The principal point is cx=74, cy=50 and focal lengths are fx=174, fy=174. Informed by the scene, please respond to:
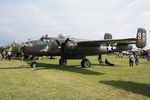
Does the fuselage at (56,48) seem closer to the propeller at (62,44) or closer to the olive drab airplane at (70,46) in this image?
the olive drab airplane at (70,46)

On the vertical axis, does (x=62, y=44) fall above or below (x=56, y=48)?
above

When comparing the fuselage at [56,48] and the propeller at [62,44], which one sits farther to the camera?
the propeller at [62,44]

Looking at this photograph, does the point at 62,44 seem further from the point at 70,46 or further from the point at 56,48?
the point at 70,46

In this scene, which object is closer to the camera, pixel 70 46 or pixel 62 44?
pixel 62 44

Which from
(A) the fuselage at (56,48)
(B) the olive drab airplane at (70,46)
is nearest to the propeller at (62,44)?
(B) the olive drab airplane at (70,46)

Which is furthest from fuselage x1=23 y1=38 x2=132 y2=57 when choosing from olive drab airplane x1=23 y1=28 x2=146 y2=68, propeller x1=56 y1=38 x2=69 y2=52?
propeller x1=56 y1=38 x2=69 y2=52

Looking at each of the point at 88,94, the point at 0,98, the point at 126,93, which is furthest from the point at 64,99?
the point at 126,93

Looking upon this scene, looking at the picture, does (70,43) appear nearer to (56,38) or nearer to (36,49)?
(56,38)

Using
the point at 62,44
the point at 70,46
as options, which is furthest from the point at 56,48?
the point at 70,46

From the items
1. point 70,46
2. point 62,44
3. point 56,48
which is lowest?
point 56,48

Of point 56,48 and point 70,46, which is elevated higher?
point 70,46

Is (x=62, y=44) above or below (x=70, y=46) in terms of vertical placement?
above

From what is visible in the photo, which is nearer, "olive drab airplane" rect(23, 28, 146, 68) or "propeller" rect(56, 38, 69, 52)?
"olive drab airplane" rect(23, 28, 146, 68)

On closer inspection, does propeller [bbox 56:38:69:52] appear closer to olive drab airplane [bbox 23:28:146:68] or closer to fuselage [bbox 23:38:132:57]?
olive drab airplane [bbox 23:28:146:68]
